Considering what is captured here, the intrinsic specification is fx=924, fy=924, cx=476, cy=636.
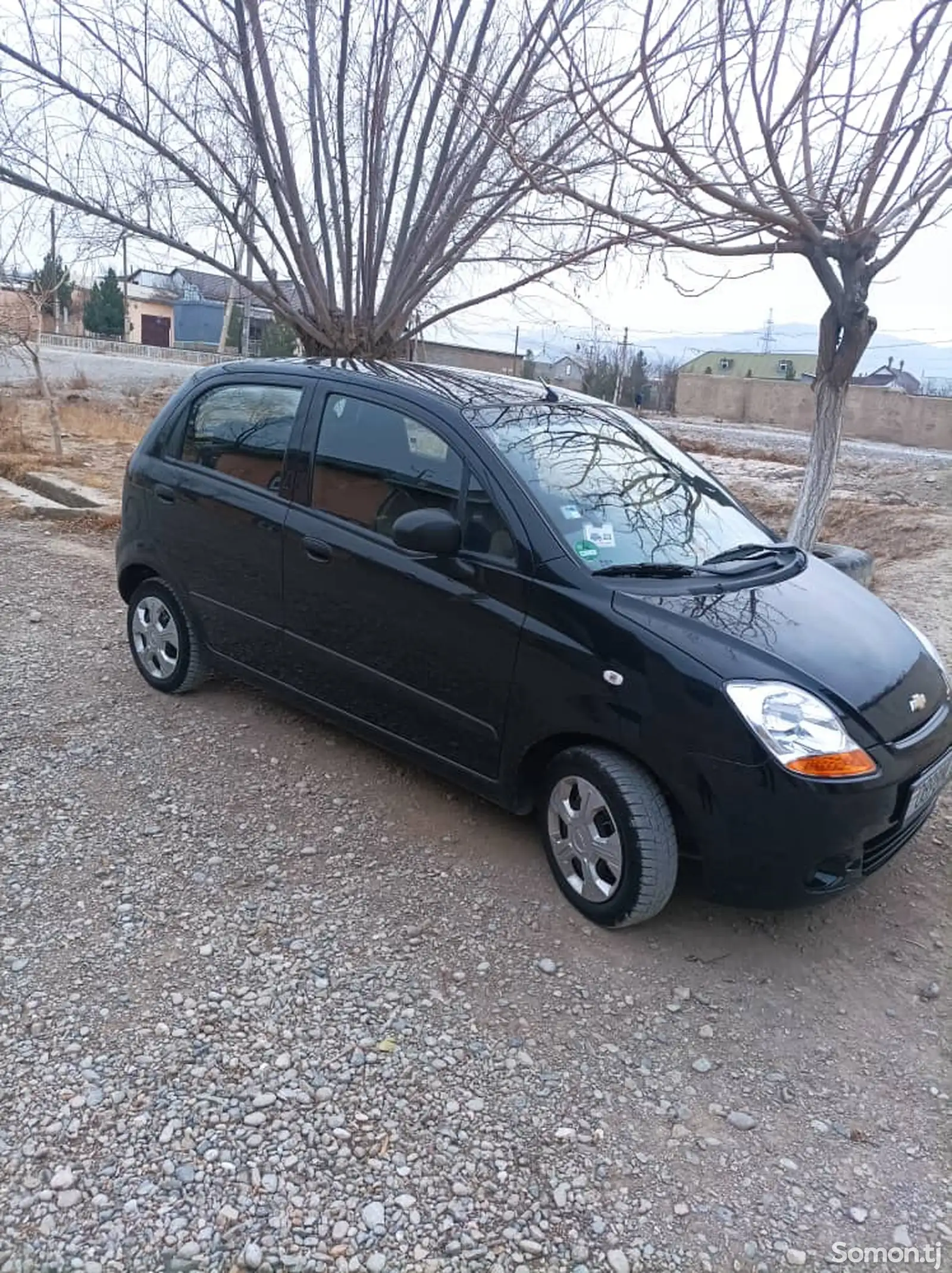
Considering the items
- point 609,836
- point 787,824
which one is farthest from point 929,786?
point 609,836

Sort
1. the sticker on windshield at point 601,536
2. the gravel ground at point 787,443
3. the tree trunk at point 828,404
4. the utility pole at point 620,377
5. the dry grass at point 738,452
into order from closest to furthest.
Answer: the sticker on windshield at point 601,536 → the tree trunk at point 828,404 → the dry grass at point 738,452 → the gravel ground at point 787,443 → the utility pole at point 620,377

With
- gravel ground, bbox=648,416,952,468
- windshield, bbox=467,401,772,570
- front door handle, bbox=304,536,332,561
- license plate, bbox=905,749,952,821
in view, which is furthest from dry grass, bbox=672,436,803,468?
license plate, bbox=905,749,952,821

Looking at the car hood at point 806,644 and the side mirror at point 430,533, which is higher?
the side mirror at point 430,533

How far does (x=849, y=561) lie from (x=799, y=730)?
4.27m

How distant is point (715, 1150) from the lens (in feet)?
7.81

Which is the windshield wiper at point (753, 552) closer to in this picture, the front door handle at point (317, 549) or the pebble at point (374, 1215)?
the front door handle at point (317, 549)

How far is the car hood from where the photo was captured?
9.58 ft

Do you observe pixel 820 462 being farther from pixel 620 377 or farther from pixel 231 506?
pixel 620 377

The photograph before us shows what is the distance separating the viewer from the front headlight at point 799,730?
9.07 feet

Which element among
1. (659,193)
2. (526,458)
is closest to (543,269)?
(659,193)

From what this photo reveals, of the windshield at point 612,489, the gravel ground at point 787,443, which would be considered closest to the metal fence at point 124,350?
the gravel ground at point 787,443

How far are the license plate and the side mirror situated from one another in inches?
68.8

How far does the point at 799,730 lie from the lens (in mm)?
2807

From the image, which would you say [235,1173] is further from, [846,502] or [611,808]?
[846,502]
